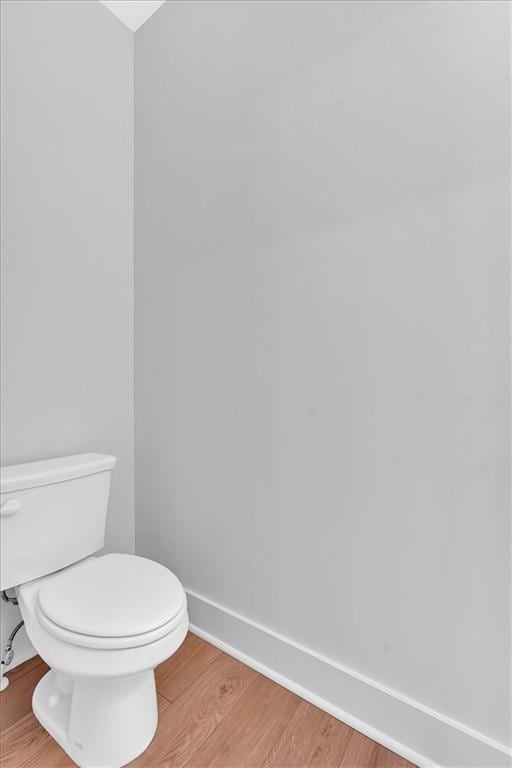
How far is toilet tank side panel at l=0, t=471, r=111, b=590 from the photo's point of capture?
114 cm

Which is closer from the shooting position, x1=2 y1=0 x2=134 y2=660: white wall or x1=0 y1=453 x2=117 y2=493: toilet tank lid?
x1=0 y1=453 x2=117 y2=493: toilet tank lid

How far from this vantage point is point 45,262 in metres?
1.39

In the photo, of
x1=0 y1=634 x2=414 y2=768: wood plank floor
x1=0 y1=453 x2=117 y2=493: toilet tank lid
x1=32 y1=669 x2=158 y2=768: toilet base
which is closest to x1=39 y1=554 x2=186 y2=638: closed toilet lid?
x1=32 y1=669 x2=158 y2=768: toilet base

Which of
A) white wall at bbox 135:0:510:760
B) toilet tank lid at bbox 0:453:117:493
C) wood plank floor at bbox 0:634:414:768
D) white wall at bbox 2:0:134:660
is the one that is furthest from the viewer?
white wall at bbox 2:0:134:660

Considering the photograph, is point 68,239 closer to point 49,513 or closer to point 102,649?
point 49,513

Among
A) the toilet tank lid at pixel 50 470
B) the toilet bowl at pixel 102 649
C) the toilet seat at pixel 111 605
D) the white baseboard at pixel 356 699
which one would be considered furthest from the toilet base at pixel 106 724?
the toilet tank lid at pixel 50 470

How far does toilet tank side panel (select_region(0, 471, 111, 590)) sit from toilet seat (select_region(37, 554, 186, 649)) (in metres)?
0.08

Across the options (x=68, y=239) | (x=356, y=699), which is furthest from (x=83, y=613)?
(x=68, y=239)

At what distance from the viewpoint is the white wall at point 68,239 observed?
131cm

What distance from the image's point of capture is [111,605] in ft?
3.32

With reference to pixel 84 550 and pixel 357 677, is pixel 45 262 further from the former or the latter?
pixel 357 677

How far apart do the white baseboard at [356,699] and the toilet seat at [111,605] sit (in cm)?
41

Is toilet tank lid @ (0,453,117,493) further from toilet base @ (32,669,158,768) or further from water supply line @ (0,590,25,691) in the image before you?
toilet base @ (32,669,158,768)

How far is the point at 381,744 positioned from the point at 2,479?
1.27m
